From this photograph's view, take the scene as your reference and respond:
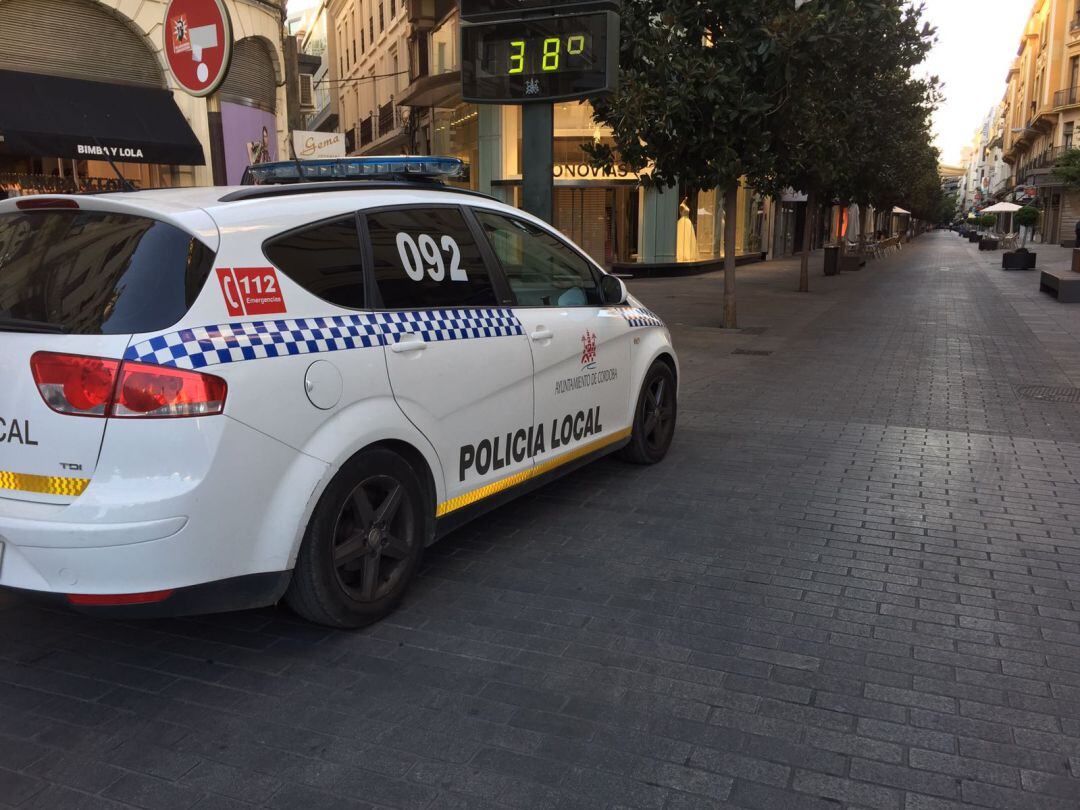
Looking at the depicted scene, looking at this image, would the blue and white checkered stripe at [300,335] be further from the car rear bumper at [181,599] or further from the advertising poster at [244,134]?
the advertising poster at [244,134]

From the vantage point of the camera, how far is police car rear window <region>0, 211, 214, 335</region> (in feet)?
9.46

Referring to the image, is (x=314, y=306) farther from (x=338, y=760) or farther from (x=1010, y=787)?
(x=1010, y=787)

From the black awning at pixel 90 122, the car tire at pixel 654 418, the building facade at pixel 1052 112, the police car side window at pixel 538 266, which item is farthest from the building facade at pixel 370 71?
the building facade at pixel 1052 112

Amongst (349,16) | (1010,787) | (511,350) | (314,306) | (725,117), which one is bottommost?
(1010,787)

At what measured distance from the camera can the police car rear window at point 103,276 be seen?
9.46 feet

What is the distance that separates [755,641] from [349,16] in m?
51.8

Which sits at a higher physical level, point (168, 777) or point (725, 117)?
point (725, 117)

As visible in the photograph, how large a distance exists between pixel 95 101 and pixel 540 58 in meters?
9.35

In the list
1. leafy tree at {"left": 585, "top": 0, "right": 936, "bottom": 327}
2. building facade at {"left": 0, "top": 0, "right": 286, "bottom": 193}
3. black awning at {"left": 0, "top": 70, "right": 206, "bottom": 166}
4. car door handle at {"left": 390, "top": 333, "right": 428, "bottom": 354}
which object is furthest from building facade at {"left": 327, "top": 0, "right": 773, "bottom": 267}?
car door handle at {"left": 390, "top": 333, "right": 428, "bottom": 354}

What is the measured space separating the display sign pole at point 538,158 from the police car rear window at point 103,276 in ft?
17.1

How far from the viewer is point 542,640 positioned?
3.54m

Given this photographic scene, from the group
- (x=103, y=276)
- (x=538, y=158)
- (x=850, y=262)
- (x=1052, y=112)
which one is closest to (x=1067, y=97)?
(x=1052, y=112)

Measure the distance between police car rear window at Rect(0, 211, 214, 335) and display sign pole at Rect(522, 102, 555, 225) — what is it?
523cm

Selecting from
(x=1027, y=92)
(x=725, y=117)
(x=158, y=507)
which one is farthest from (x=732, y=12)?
(x=1027, y=92)
